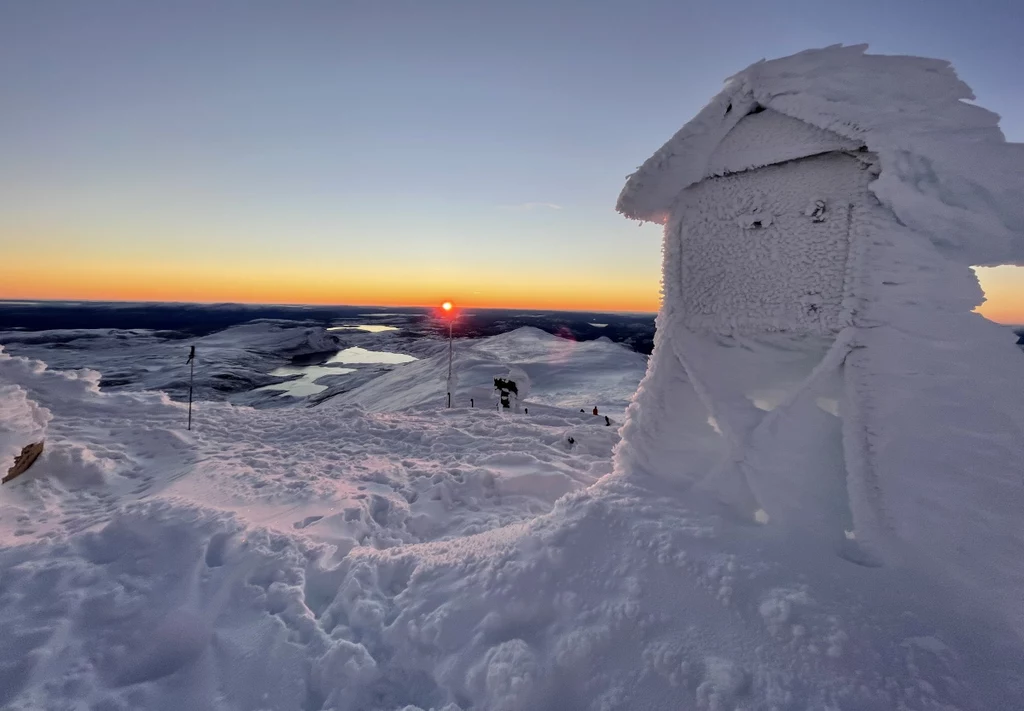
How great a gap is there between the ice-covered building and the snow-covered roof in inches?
0.5

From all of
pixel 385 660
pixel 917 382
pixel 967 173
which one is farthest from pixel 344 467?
pixel 967 173

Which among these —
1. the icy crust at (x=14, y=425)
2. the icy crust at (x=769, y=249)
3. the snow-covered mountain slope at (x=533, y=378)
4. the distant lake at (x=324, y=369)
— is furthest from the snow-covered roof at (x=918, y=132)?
the distant lake at (x=324, y=369)

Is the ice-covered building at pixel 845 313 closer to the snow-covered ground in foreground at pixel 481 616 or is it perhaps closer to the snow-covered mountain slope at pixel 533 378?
the snow-covered ground in foreground at pixel 481 616

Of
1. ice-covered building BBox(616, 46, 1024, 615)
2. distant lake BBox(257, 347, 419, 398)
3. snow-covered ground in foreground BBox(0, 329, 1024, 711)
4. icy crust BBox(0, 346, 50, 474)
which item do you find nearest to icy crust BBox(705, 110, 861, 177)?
ice-covered building BBox(616, 46, 1024, 615)

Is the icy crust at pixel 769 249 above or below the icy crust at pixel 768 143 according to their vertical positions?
below

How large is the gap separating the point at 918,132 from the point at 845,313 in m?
1.52

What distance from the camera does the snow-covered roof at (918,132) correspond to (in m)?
3.38

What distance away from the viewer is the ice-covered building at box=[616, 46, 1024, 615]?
133 inches

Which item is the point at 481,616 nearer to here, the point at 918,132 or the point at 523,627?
the point at 523,627

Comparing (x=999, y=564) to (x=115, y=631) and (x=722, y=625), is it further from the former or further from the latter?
(x=115, y=631)

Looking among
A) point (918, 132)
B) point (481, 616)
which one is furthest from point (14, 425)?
point (918, 132)

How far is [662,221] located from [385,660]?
5.48 meters

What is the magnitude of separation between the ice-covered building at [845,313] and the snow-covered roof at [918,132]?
0.04 ft

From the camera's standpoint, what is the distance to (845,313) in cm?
402
